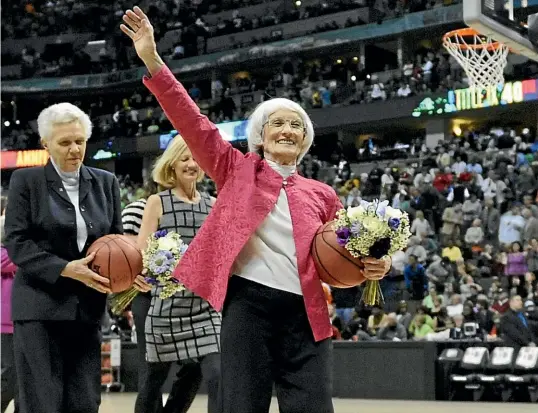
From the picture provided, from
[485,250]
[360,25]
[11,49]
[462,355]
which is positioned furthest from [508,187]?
[11,49]

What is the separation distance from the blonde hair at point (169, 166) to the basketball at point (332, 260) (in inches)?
68.2

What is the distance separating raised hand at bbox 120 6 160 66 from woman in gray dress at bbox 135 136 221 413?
55.1 inches

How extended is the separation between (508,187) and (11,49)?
29777 mm

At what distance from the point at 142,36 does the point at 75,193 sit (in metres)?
0.80

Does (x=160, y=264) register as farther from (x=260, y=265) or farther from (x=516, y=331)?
(x=516, y=331)

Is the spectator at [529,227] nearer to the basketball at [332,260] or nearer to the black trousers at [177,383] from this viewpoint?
the black trousers at [177,383]

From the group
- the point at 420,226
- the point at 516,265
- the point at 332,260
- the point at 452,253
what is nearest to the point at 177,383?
the point at 332,260

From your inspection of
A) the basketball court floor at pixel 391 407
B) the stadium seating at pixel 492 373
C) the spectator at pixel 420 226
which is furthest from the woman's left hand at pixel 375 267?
the spectator at pixel 420 226

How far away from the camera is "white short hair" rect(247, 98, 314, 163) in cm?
363

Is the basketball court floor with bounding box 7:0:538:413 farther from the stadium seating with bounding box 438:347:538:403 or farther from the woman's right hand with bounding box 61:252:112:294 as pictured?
the woman's right hand with bounding box 61:252:112:294

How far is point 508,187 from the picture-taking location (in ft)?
62.3

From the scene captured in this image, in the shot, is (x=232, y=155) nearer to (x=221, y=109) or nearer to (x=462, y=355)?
(x=462, y=355)

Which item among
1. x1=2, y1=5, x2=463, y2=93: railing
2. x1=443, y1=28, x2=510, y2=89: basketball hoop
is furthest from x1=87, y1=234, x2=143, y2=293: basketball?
x1=2, y1=5, x2=463, y2=93: railing

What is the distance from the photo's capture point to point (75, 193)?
399cm
